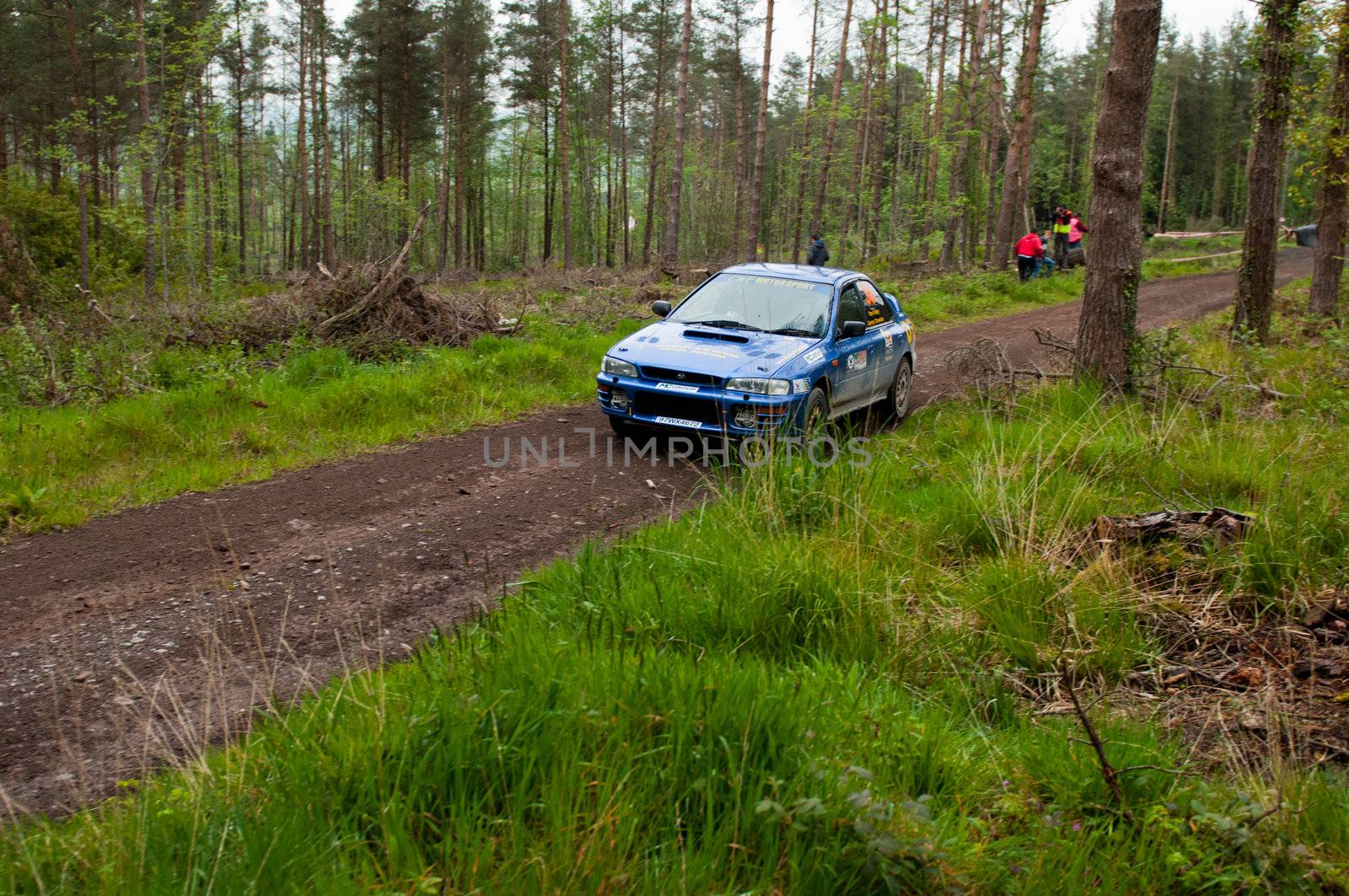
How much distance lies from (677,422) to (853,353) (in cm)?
212

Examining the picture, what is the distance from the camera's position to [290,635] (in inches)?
183

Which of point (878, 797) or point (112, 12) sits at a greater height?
point (112, 12)

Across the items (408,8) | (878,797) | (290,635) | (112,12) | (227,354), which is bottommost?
(290,635)

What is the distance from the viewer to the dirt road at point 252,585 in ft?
12.2

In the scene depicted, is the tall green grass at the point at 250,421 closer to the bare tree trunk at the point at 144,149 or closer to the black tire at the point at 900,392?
the black tire at the point at 900,392

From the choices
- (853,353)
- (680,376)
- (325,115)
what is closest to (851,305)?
(853,353)

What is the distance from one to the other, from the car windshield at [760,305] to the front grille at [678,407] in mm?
1317

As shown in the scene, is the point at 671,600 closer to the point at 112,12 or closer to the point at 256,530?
the point at 256,530

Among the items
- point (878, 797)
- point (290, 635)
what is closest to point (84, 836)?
point (290, 635)

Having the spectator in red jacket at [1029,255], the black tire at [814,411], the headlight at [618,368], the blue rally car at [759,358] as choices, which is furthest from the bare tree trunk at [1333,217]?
the headlight at [618,368]

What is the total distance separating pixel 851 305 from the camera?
9570mm

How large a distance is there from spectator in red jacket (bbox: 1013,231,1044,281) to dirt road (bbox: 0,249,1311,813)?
19674mm

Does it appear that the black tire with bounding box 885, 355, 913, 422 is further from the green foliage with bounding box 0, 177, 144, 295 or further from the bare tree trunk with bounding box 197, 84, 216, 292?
the bare tree trunk with bounding box 197, 84, 216, 292

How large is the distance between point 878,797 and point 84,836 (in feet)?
7.71
